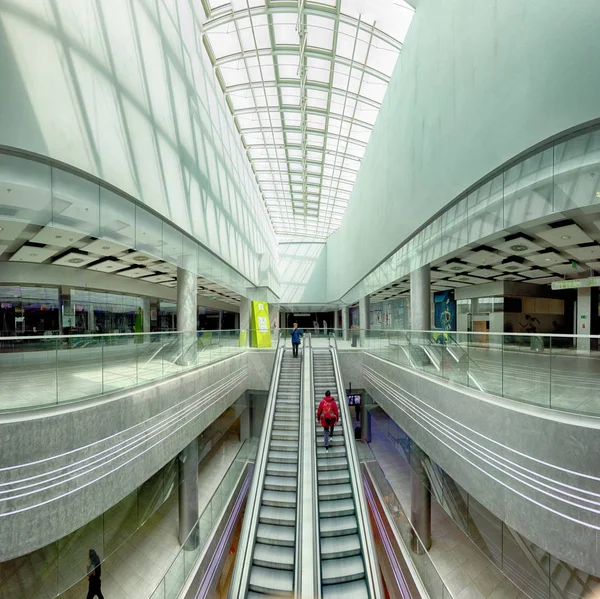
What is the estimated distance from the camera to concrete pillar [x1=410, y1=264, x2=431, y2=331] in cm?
1291

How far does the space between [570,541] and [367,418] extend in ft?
56.2

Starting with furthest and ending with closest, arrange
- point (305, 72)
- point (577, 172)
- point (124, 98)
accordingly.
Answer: point (305, 72) < point (124, 98) < point (577, 172)

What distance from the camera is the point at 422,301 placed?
13094 mm

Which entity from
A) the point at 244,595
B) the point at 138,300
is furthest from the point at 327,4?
the point at 244,595

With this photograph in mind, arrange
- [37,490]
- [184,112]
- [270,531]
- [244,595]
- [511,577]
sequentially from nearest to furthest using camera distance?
[37,490], [244,595], [270,531], [511,577], [184,112]

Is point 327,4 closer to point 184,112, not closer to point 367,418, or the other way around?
point 184,112

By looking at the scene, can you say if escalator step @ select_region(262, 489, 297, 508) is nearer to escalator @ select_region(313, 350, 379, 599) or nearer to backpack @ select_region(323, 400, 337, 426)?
escalator @ select_region(313, 350, 379, 599)

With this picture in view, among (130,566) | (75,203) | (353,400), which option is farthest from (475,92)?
(130,566)

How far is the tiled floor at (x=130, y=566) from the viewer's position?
20.0 feet

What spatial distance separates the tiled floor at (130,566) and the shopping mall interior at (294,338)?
0.07m

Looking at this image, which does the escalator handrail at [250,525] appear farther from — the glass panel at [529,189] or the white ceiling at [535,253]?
the glass panel at [529,189]

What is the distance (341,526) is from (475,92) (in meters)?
10.6

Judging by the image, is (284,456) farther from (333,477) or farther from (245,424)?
(245,424)

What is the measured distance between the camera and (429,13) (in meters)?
11.1
